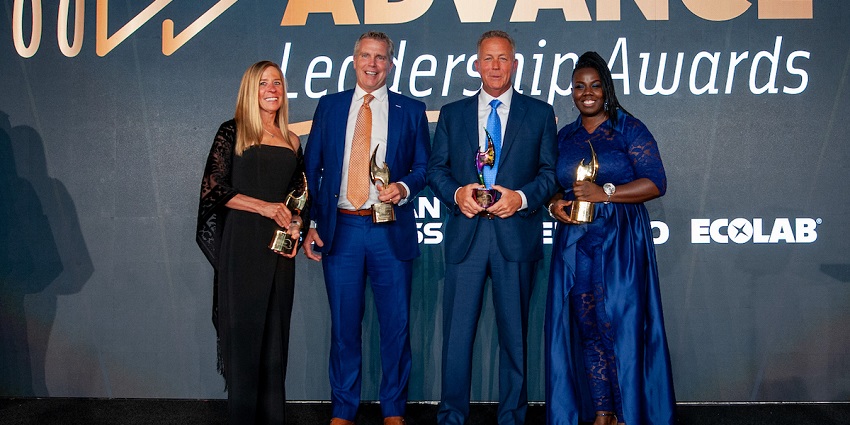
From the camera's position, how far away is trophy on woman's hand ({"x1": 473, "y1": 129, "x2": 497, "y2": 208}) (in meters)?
3.22

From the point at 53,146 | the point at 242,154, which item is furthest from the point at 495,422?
the point at 53,146

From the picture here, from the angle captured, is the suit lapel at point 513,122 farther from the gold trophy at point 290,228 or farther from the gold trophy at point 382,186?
the gold trophy at point 290,228

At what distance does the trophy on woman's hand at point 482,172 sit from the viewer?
3.22 meters

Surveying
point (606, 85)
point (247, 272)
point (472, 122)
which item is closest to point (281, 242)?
point (247, 272)

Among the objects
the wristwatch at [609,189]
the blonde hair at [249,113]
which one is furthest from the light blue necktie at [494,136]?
the blonde hair at [249,113]

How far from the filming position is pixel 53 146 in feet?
13.8

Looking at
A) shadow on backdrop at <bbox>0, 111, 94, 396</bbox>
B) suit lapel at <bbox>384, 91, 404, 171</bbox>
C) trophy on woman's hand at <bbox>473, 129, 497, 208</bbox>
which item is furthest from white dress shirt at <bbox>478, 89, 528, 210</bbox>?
shadow on backdrop at <bbox>0, 111, 94, 396</bbox>

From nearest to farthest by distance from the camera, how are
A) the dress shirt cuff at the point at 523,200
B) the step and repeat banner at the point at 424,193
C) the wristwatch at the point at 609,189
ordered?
the wristwatch at the point at 609,189 → the dress shirt cuff at the point at 523,200 → the step and repeat banner at the point at 424,193

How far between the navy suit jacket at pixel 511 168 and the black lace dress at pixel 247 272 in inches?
28.3

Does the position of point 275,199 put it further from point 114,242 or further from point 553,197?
point 114,242

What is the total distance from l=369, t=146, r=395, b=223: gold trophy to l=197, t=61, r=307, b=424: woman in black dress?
1.09 feet

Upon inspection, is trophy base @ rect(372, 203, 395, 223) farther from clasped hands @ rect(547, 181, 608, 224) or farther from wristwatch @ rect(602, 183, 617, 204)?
wristwatch @ rect(602, 183, 617, 204)

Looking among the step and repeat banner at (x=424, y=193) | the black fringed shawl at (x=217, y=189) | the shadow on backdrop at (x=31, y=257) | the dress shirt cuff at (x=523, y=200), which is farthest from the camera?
the shadow on backdrop at (x=31, y=257)

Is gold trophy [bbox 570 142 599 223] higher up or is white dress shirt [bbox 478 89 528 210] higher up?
white dress shirt [bbox 478 89 528 210]
